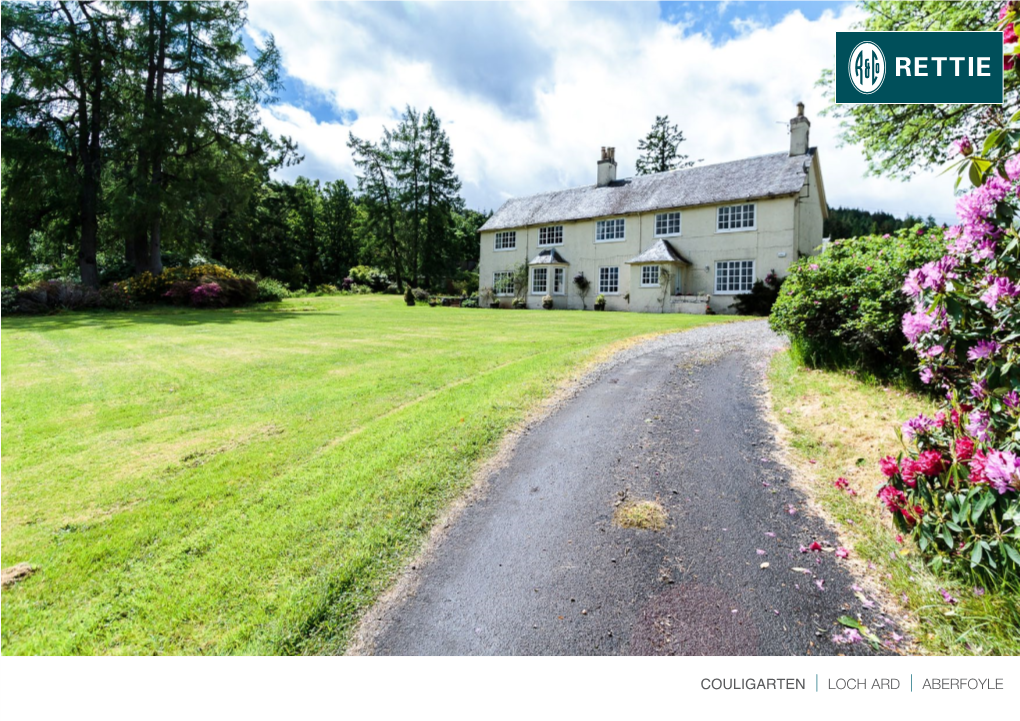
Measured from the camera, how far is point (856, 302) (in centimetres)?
648

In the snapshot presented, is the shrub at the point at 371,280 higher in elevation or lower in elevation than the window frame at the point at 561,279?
higher

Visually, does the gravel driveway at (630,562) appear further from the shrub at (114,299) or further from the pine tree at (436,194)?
the pine tree at (436,194)

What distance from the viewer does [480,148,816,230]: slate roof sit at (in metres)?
22.2

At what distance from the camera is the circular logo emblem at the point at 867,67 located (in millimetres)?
3570

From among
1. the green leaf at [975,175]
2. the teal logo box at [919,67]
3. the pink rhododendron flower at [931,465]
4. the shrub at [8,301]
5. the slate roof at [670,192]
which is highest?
the slate roof at [670,192]

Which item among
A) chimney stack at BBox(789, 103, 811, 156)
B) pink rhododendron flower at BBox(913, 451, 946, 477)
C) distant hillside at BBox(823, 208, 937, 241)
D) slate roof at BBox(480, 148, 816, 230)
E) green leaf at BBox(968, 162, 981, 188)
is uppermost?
distant hillside at BBox(823, 208, 937, 241)

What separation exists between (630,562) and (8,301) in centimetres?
2288

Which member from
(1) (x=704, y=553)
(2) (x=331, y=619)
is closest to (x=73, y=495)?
(2) (x=331, y=619)

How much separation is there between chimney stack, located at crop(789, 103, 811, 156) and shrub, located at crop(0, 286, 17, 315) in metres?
31.8

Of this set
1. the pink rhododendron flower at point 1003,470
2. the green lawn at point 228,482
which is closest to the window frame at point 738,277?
the green lawn at point 228,482

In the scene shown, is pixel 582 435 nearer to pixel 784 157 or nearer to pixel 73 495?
pixel 73 495

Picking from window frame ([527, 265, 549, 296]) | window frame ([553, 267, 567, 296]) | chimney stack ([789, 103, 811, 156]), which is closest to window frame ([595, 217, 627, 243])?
window frame ([553, 267, 567, 296])

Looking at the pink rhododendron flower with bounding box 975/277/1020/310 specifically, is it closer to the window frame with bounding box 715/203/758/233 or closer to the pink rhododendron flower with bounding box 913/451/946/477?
the pink rhododendron flower with bounding box 913/451/946/477

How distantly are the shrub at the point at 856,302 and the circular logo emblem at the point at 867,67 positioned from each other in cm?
315
